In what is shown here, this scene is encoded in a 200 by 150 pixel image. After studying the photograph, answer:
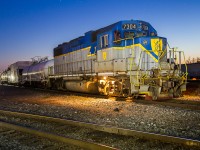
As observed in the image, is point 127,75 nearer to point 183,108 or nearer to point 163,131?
point 183,108

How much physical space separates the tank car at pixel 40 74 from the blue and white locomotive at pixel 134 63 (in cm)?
868

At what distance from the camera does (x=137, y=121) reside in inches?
260

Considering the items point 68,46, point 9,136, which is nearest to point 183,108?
point 9,136

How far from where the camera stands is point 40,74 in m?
22.8

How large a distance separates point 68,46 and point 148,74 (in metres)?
8.36

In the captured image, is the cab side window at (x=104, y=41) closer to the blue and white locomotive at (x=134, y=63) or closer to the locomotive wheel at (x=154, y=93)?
the blue and white locomotive at (x=134, y=63)

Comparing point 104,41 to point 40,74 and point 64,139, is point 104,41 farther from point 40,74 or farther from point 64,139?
point 40,74

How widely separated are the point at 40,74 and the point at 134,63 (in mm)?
14296

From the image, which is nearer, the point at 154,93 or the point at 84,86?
the point at 154,93

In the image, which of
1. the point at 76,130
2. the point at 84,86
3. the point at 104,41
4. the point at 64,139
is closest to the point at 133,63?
the point at 104,41

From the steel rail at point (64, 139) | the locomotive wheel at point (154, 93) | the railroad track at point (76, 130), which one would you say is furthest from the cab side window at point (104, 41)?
the steel rail at point (64, 139)

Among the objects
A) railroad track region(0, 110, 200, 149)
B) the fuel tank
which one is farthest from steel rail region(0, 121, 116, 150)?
the fuel tank

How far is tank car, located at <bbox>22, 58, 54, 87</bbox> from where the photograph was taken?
21031 mm

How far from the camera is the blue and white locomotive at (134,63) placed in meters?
10.1
